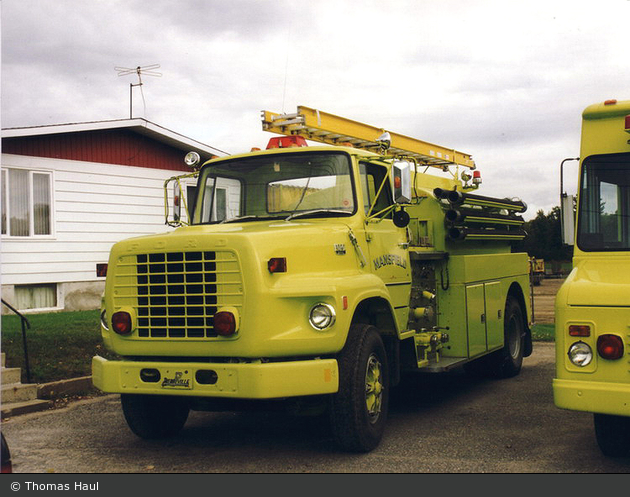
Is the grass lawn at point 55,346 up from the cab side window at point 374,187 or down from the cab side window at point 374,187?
down

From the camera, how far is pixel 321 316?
19.6 feet

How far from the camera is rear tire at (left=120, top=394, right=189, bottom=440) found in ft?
22.5

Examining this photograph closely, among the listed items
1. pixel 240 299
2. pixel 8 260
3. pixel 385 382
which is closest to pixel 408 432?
pixel 385 382

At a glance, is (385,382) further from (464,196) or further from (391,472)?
(464,196)

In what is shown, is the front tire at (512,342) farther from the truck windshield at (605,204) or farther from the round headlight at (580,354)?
the round headlight at (580,354)

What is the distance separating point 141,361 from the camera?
634 cm

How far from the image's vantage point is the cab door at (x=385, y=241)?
7.15 metres

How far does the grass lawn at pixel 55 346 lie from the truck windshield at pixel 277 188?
2200 millimetres

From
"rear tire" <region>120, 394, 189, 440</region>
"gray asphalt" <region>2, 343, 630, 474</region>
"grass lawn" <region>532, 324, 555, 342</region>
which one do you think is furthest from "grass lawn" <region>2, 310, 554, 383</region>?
"grass lawn" <region>532, 324, 555, 342</region>

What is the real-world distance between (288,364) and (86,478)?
1763 millimetres

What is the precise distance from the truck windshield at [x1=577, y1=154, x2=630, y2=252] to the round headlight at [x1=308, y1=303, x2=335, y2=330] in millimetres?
2220

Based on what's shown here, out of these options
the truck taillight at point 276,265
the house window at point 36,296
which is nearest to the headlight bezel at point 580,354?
the truck taillight at point 276,265

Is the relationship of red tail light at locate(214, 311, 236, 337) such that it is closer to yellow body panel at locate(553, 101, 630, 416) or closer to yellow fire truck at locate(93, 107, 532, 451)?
yellow fire truck at locate(93, 107, 532, 451)

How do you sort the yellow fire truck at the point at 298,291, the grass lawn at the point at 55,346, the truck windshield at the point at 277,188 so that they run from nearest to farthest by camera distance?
the yellow fire truck at the point at 298,291, the truck windshield at the point at 277,188, the grass lawn at the point at 55,346
